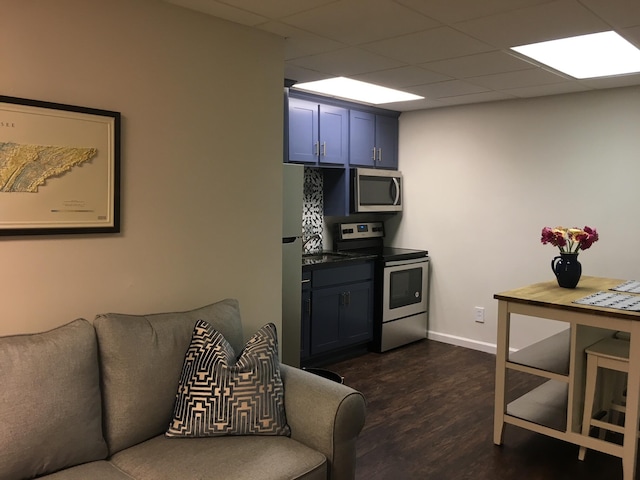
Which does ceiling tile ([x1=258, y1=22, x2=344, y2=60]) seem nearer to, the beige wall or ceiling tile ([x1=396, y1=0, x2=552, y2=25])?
the beige wall

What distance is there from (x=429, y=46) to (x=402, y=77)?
2.59 ft

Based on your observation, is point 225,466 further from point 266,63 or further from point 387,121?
point 387,121

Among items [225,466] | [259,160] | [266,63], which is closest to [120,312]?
[225,466]

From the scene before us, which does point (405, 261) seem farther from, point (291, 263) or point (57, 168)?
point (57, 168)

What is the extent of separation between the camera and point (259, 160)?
9.67ft

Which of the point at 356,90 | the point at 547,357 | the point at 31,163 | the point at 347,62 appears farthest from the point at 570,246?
the point at 31,163

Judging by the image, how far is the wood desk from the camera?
2.69 m

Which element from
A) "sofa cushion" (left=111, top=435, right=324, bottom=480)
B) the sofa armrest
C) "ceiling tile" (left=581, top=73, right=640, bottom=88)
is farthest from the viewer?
"ceiling tile" (left=581, top=73, right=640, bottom=88)

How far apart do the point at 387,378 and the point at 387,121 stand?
2585 millimetres

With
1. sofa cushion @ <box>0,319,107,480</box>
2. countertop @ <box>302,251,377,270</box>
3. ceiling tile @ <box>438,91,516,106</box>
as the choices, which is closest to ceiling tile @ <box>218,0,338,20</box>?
sofa cushion @ <box>0,319,107,480</box>

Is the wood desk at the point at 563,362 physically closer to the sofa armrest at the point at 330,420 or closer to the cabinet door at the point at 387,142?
the sofa armrest at the point at 330,420

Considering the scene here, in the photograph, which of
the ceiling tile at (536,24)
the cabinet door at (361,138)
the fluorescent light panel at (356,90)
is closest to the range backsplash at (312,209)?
the cabinet door at (361,138)

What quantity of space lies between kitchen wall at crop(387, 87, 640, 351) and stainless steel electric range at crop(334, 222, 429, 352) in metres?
0.17

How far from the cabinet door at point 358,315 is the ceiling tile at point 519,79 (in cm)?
197
